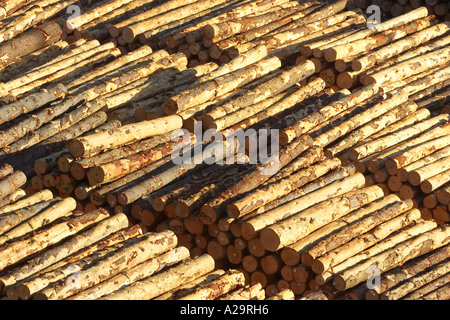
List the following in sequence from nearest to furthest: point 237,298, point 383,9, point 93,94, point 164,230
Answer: point 237,298, point 164,230, point 93,94, point 383,9

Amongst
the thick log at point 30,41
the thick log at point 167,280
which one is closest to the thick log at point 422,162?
the thick log at point 167,280

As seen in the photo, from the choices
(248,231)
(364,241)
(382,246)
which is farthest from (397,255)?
(248,231)

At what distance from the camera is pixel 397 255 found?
1494 cm

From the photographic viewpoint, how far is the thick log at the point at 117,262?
12883 mm

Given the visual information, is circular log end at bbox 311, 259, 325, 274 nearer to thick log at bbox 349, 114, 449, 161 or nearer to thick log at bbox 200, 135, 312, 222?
thick log at bbox 200, 135, 312, 222

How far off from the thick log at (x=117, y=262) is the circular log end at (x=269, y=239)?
1.37 m

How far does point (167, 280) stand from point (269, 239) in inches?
69.6

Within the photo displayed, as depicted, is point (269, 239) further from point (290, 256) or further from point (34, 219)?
point (34, 219)

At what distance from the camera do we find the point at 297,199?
50.2 feet

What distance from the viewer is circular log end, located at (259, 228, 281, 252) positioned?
1443 cm
